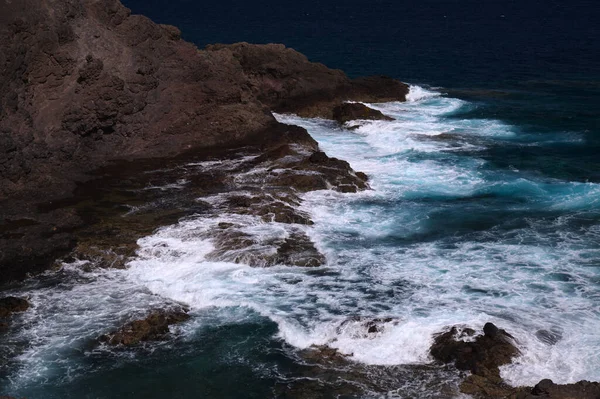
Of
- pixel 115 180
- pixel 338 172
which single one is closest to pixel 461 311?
pixel 338 172

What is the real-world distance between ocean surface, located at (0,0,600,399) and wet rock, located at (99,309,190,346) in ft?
1.03

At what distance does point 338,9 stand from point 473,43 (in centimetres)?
4015

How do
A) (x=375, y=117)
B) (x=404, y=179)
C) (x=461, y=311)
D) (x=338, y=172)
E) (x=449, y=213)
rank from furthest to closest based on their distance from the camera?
(x=375, y=117) < (x=404, y=179) < (x=338, y=172) < (x=449, y=213) < (x=461, y=311)

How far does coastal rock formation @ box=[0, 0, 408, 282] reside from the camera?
26234 millimetres

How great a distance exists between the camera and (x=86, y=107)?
30.6m

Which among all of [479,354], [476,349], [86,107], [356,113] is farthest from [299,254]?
[356,113]

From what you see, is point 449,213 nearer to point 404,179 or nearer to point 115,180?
point 404,179

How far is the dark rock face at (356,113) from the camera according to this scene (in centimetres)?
4172

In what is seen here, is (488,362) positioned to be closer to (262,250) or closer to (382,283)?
(382,283)

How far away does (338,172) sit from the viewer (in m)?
30.5

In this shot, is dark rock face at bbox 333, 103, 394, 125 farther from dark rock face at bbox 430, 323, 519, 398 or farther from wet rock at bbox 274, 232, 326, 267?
dark rock face at bbox 430, 323, 519, 398

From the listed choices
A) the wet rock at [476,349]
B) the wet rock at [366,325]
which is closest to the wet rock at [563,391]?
the wet rock at [476,349]

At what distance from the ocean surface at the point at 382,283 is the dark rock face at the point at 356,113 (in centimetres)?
80

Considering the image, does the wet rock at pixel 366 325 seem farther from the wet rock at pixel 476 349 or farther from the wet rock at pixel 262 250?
the wet rock at pixel 262 250
